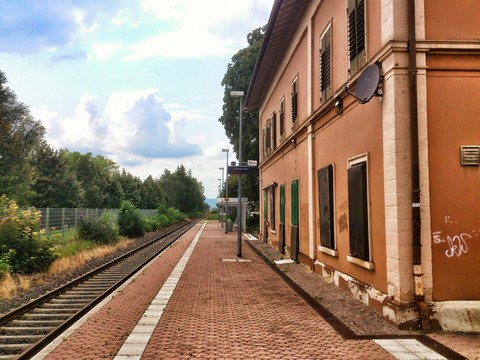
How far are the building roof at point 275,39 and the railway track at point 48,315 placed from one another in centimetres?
944

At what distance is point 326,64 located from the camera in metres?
11.2

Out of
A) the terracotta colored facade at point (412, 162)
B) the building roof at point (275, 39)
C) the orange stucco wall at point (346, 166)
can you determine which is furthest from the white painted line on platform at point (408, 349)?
the building roof at point (275, 39)

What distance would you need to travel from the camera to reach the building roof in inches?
528

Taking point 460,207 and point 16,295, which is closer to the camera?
point 460,207

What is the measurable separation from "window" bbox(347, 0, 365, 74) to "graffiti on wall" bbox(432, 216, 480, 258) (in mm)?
3741

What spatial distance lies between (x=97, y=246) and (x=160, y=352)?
16.8m

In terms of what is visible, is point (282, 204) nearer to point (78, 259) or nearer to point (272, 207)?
point (272, 207)

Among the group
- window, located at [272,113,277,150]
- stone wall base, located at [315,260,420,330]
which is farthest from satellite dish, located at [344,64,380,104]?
window, located at [272,113,277,150]

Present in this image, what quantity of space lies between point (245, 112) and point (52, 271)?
22534 millimetres

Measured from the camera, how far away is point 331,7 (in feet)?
34.8

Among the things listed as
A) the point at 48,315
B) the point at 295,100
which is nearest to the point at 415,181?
the point at 48,315

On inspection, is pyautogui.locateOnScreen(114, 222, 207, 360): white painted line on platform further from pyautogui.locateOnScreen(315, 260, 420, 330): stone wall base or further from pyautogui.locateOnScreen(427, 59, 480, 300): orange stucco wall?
pyautogui.locateOnScreen(427, 59, 480, 300): orange stucco wall

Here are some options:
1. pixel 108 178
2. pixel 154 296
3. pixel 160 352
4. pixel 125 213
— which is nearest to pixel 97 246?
pixel 125 213

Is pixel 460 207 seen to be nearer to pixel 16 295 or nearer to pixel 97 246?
pixel 16 295
